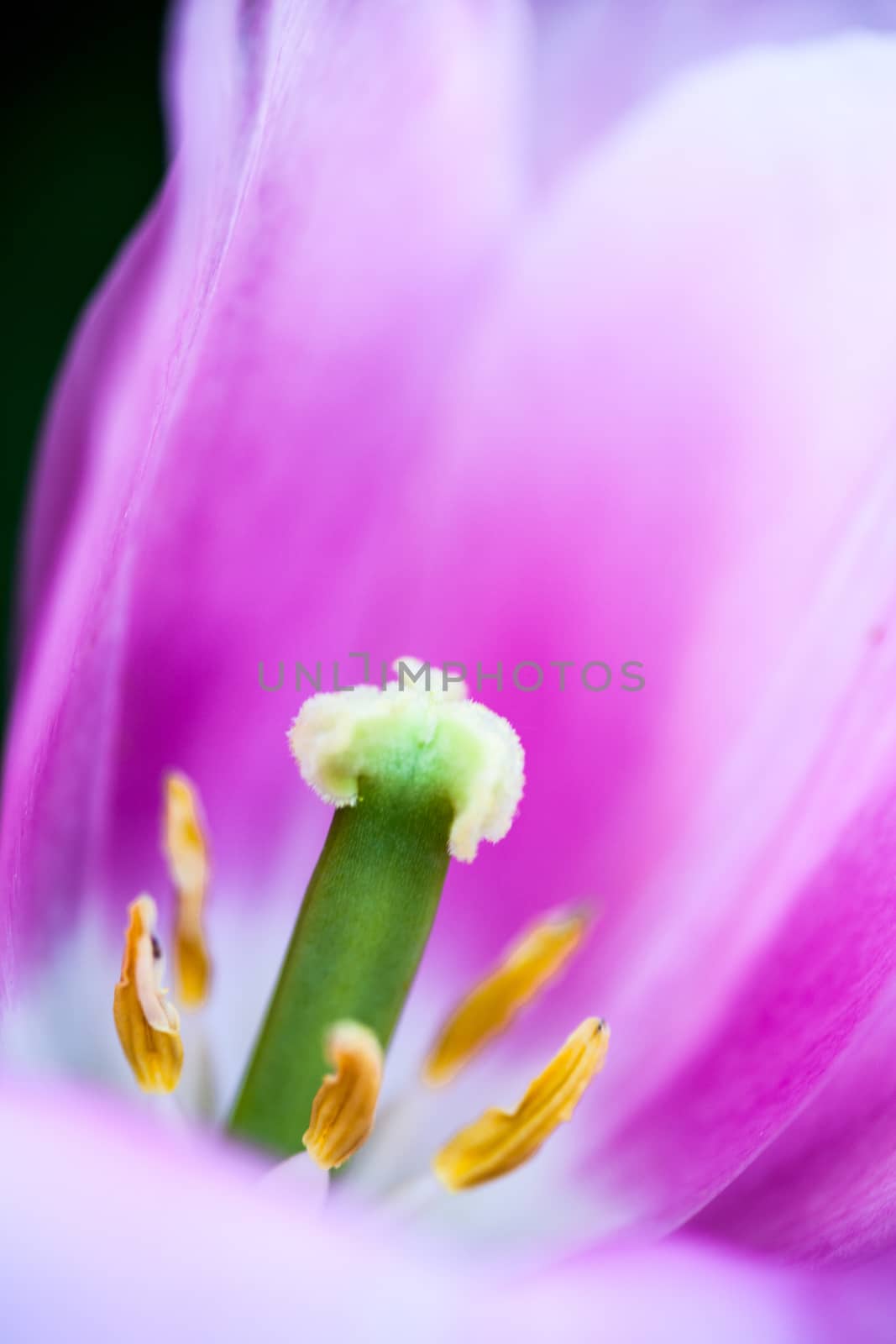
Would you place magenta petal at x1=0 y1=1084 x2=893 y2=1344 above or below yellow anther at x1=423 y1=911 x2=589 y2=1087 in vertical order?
below

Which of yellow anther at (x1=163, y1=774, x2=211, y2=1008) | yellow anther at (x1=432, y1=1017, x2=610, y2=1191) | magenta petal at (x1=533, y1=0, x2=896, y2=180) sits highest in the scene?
magenta petal at (x1=533, y1=0, x2=896, y2=180)

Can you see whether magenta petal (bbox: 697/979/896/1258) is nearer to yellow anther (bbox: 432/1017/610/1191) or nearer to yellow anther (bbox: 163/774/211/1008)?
yellow anther (bbox: 432/1017/610/1191)

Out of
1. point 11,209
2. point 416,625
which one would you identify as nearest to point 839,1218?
point 416,625

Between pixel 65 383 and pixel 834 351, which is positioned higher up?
pixel 834 351

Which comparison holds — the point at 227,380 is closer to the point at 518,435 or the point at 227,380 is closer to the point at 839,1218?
the point at 518,435

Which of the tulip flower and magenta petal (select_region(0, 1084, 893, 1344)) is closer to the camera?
magenta petal (select_region(0, 1084, 893, 1344))

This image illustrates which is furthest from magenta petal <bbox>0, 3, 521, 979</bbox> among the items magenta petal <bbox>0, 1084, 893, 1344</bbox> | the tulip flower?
magenta petal <bbox>0, 1084, 893, 1344</bbox>
